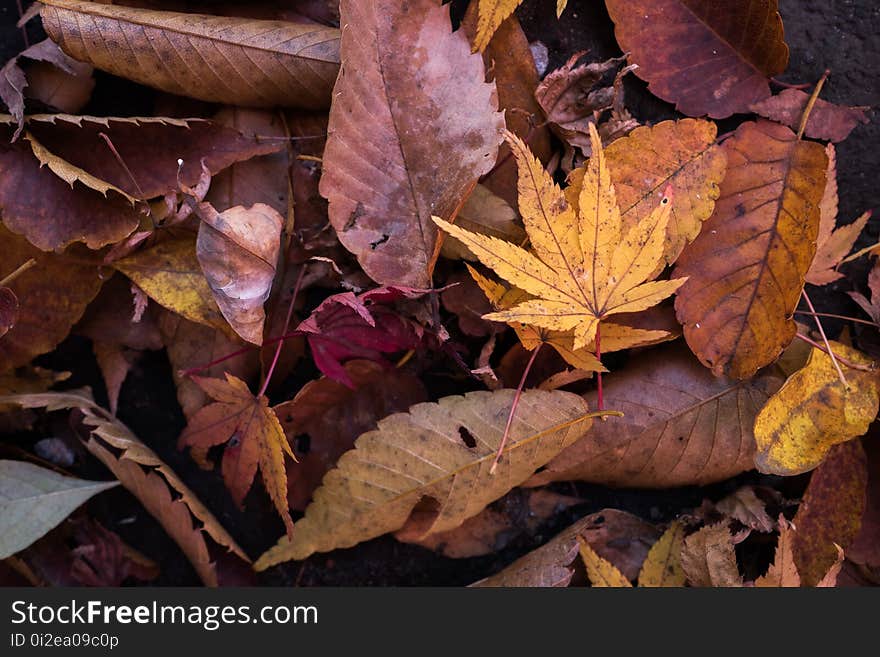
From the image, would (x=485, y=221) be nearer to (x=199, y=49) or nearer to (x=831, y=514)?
(x=199, y=49)

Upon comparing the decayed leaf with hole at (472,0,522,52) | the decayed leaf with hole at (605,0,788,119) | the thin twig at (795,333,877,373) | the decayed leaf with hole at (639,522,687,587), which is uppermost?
the decayed leaf with hole at (472,0,522,52)

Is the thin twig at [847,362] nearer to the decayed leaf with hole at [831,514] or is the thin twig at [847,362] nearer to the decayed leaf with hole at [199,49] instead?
the decayed leaf with hole at [831,514]

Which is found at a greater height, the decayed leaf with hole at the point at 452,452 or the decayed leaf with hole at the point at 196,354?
the decayed leaf with hole at the point at 196,354

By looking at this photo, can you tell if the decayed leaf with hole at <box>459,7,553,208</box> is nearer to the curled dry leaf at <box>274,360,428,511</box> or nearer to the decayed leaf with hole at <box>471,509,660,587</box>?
the curled dry leaf at <box>274,360,428,511</box>

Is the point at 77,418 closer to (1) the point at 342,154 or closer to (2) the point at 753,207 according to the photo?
(1) the point at 342,154

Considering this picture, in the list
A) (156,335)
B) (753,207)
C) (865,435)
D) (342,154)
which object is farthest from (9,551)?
(865,435)

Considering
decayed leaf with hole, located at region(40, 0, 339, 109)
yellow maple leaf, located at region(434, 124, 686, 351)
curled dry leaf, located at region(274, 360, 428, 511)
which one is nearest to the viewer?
yellow maple leaf, located at region(434, 124, 686, 351)

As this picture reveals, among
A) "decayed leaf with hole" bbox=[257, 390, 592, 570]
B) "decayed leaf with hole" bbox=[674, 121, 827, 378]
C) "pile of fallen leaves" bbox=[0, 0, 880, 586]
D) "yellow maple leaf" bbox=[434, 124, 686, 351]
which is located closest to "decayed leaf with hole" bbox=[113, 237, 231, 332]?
"pile of fallen leaves" bbox=[0, 0, 880, 586]

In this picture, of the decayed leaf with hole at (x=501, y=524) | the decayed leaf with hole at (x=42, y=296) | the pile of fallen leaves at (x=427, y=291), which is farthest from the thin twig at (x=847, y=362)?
the decayed leaf with hole at (x=42, y=296)
